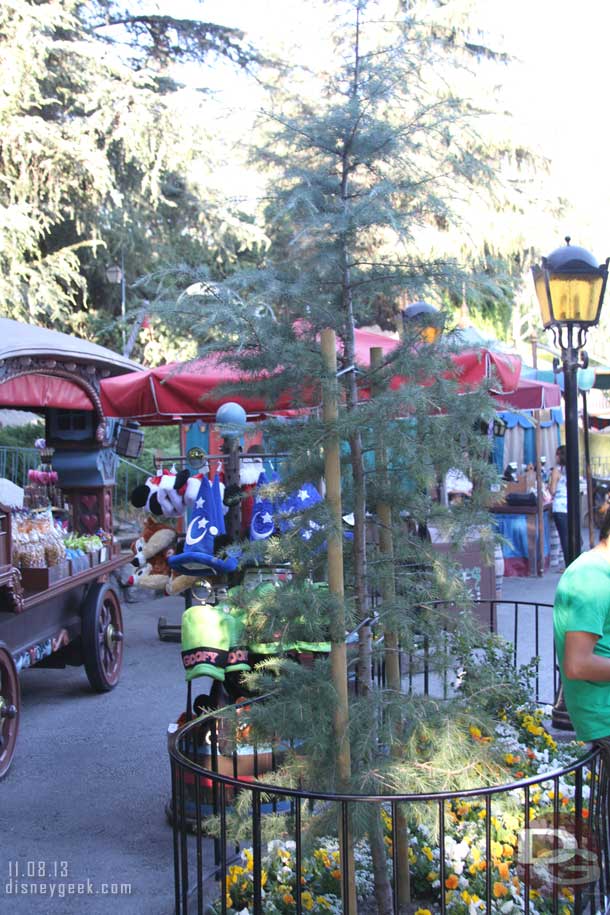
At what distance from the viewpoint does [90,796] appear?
16.0 feet

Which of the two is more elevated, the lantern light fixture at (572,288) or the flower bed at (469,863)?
the lantern light fixture at (572,288)

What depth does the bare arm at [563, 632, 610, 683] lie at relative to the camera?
9.68 ft

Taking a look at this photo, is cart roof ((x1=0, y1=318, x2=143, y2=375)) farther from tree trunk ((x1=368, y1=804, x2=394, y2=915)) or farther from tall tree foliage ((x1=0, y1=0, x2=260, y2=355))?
tall tree foliage ((x1=0, y1=0, x2=260, y2=355))

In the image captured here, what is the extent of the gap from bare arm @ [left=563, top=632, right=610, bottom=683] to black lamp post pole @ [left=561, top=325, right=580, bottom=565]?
2.87 metres

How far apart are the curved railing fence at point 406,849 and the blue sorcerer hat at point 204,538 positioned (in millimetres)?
2236

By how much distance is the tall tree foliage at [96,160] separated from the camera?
43.8 ft

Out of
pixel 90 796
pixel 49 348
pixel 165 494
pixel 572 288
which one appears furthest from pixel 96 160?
pixel 90 796

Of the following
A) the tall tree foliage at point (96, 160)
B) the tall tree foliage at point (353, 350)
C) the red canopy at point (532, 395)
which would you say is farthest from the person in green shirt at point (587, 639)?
the tall tree foliage at point (96, 160)

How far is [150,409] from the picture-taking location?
23.8 feet

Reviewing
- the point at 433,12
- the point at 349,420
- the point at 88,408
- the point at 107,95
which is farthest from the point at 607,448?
the point at 349,420

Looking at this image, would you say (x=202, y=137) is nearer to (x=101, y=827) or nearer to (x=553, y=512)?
(x=553, y=512)

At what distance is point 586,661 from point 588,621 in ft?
0.45

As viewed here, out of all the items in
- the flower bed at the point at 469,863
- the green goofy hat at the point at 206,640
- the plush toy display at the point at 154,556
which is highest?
the green goofy hat at the point at 206,640

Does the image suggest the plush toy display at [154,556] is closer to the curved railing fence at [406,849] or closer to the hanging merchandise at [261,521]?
the hanging merchandise at [261,521]
